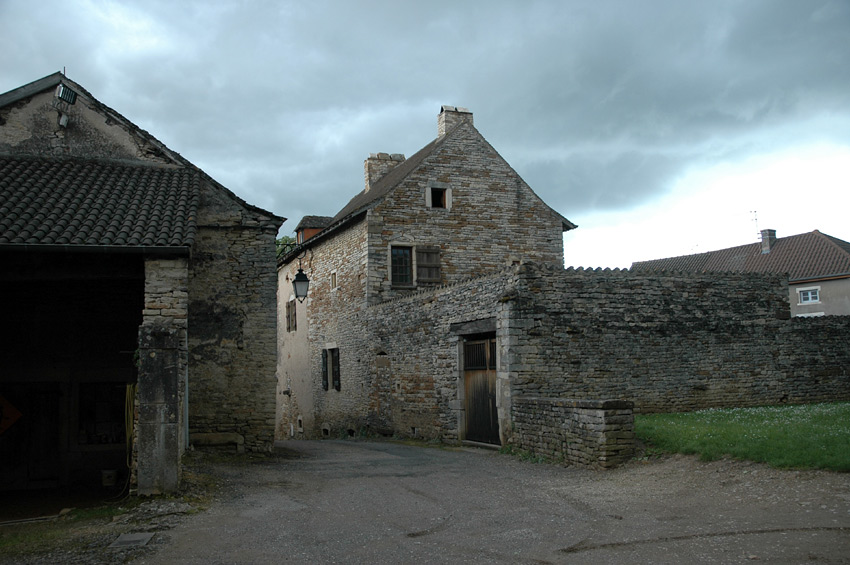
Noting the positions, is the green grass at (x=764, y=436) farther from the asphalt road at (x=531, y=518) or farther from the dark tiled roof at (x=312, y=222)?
the dark tiled roof at (x=312, y=222)

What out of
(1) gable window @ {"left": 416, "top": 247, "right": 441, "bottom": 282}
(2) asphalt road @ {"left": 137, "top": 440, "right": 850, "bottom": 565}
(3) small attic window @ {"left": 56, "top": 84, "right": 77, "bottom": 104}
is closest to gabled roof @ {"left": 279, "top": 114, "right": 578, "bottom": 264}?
(1) gable window @ {"left": 416, "top": 247, "right": 441, "bottom": 282}

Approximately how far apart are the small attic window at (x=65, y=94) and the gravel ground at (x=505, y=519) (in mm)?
8003

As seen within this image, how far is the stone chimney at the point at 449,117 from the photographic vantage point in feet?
76.6

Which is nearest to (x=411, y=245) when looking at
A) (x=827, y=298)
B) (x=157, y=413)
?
(x=157, y=413)

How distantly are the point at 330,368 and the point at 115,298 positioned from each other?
1096 cm

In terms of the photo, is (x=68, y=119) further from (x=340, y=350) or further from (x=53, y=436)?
(x=340, y=350)

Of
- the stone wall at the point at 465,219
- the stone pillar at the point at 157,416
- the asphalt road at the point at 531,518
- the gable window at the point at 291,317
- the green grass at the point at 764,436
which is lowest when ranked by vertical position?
the asphalt road at the point at 531,518

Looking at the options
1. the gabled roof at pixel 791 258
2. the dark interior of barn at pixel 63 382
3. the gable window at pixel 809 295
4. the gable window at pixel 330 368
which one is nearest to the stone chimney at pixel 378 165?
the gable window at pixel 330 368

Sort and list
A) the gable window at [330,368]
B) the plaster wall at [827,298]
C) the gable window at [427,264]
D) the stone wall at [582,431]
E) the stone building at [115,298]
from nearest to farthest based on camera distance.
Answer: the stone building at [115,298]
the stone wall at [582,431]
the gable window at [427,264]
the gable window at [330,368]
the plaster wall at [827,298]

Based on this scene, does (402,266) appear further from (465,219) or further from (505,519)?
(505,519)

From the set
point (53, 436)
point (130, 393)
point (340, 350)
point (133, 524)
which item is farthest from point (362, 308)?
point (133, 524)

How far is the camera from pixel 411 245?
68.8 ft

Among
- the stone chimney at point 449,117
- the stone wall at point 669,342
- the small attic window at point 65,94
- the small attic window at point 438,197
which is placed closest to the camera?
the stone wall at point 669,342

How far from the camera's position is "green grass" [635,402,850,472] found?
26.5 ft
